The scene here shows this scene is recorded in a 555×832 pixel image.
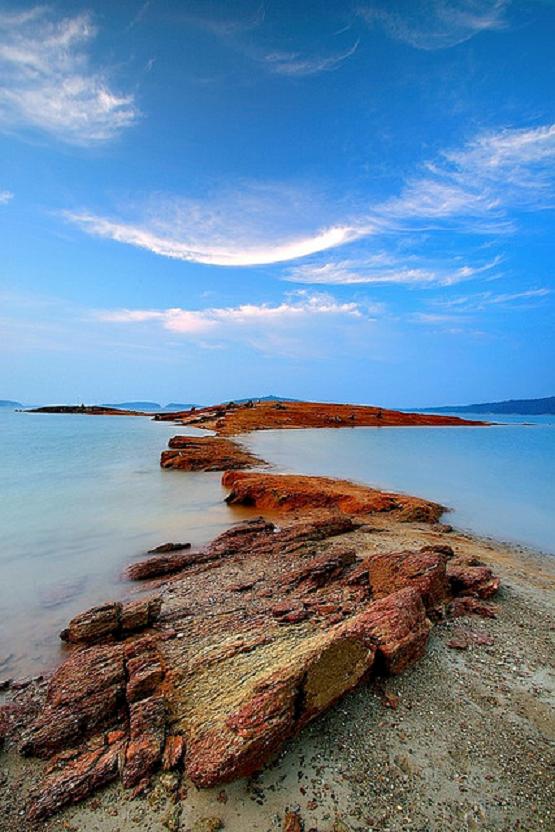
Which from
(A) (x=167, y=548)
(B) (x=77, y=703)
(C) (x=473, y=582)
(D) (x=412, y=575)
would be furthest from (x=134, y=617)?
(C) (x=473, y=582)

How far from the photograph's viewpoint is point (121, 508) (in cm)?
1766

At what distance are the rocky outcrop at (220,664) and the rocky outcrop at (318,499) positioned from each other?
5.79 meters

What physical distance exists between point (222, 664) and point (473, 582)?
5575 mm

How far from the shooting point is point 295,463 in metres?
30.2

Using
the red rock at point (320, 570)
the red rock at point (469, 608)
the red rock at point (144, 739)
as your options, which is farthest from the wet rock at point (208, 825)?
the red rock at point (469, 608)

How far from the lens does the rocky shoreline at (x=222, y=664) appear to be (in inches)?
170

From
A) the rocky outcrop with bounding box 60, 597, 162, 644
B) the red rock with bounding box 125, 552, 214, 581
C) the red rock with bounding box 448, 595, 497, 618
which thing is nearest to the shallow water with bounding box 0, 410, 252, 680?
the red rock with bounding box 125, 552, 214, 581

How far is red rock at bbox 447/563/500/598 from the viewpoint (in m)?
8.39

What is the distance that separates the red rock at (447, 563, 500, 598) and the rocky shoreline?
27mm

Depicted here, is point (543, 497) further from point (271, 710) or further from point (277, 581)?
point (271, 710)

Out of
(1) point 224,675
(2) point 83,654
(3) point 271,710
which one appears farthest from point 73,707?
(3) point 271,710

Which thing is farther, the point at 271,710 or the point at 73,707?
the point at 73,707

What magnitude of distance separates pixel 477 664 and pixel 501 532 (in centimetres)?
1028

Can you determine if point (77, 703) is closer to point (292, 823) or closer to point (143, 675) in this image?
point (143, 675)
